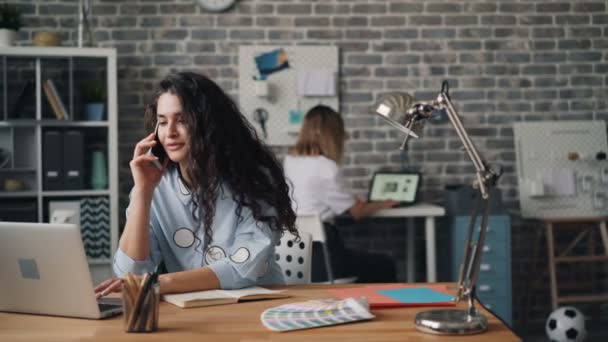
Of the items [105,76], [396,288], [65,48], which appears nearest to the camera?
[396,288]

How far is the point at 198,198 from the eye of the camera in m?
2.12

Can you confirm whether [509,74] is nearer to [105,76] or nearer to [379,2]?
[379,2]

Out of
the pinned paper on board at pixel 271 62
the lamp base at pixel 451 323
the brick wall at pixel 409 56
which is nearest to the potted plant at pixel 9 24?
the brick wall at pixel 409 56

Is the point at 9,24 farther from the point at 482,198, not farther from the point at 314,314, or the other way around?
the point at 482,198

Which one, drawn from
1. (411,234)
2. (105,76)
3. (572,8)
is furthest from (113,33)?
(572,8)

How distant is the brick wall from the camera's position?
4715 mm

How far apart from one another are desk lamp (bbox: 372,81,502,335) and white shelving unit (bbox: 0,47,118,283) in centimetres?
285

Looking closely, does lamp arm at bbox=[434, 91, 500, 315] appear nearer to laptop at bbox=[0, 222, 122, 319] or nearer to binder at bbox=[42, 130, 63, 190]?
laptop at bbox=[0, 222, 122, 319]

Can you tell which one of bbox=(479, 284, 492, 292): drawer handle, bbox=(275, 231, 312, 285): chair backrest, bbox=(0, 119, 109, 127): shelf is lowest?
bbox=(479, 284, 492, 292): drawer handle

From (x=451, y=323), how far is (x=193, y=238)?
83cm

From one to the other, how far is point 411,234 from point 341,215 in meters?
0.59

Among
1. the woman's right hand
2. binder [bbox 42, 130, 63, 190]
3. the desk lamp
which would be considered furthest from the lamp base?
binder [bbox 42, 130, 63, 190]


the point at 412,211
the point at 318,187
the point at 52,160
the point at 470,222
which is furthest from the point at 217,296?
the point at 52,160

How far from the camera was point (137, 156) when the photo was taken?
6.56 ft
